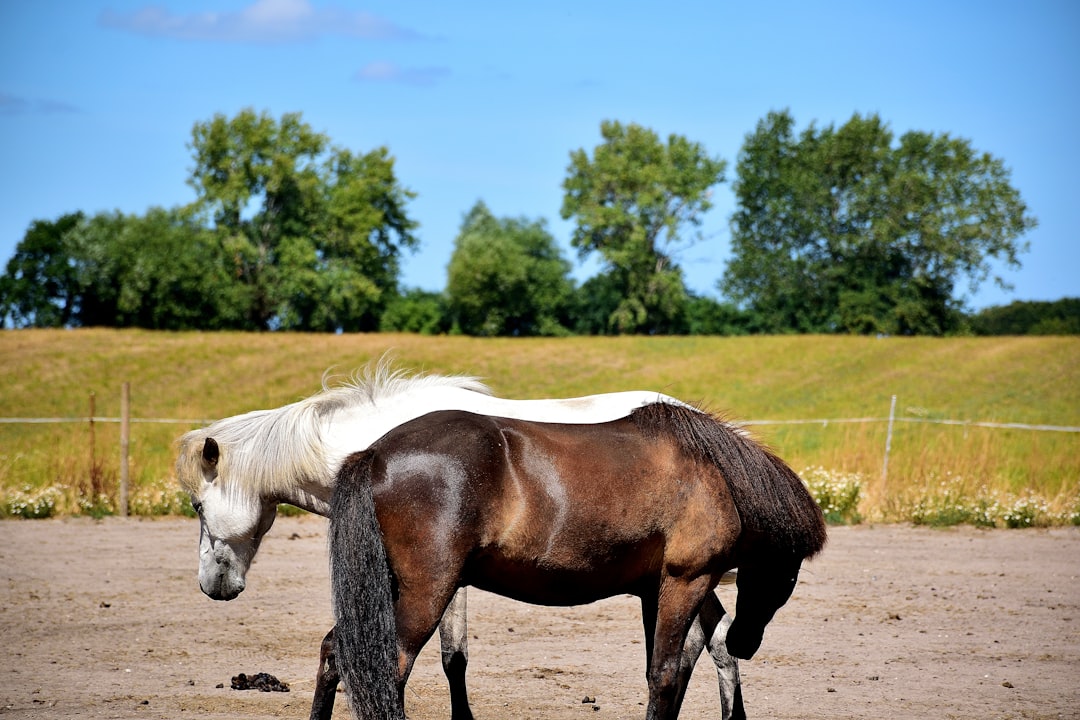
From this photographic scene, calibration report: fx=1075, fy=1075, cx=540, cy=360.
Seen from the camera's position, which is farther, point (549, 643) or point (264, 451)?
point (549, 643)

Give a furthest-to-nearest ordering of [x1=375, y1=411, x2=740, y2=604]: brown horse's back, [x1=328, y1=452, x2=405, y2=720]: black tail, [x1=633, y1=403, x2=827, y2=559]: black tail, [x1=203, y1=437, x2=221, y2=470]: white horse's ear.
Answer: [x1=203, y1=437, x2=221, y2=470]: white horse's ear < [x1=633, y1=403, x2=827, y2=559]: black tail < [x1=375, y1=411, x2=740, y2=604]: brown horse's back < [x1=328, y1=452, x2=405, y2=720]: black tail

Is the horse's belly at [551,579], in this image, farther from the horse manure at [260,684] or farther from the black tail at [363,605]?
the horse manure at [260,684]

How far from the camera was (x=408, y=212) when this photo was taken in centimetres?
6975

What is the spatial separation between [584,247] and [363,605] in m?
65.0

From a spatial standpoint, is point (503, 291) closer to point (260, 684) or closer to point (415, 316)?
point (415, 316)

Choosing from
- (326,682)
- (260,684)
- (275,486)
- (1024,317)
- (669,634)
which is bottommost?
(260,684)

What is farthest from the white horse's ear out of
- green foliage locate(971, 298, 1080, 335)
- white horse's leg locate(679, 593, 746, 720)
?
green foliage locate(971, 298, 1080, 335)

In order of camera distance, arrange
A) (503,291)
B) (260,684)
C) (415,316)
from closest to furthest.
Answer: (260,684)
(503,291)
(415,316)

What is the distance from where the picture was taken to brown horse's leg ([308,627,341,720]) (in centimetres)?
441

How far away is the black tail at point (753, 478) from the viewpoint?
4.55 meters

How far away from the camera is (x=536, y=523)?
4184 millimetres

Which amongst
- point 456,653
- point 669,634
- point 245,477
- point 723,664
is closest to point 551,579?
point 669,634

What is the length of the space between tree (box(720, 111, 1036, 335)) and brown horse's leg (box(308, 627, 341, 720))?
58290 millimetres

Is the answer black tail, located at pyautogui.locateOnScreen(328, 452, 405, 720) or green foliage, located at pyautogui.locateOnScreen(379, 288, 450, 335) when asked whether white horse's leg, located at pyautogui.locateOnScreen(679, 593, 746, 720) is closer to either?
black tail, located at pyautogui.locateOnScreen(328, 452, 405, 720)
